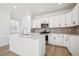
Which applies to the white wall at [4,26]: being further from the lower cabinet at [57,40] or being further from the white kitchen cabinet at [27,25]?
the lower cabinet at [57,40]

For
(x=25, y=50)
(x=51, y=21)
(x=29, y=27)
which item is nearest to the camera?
(x=25, y=50)

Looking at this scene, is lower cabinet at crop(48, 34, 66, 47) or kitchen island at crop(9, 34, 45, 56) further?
lower cabinet at crop(48, 34, 66, 47)

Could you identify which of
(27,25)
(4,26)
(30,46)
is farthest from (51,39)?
(4,26)

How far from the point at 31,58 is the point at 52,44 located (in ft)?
12.5

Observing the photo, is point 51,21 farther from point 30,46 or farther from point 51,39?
point 30,46

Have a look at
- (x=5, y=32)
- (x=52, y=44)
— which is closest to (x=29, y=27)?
(x=5, y=32)

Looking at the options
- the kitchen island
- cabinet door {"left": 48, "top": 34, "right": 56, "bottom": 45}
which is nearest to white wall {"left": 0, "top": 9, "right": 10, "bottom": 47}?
the kitchen island

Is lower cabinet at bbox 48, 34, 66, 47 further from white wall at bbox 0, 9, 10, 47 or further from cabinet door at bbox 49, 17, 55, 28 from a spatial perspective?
white wall at bbox 0, 9, 10, 47

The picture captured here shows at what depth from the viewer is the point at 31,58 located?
32.5 inches

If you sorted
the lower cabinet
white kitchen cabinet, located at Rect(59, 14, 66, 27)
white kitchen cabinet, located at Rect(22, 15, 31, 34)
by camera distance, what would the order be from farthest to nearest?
white kitchen cabinet, located at Rect(22, 15, 31, 34) → white kitchen cabinet, located at Rect(59, 14, 66, 27) → the lower cabinet

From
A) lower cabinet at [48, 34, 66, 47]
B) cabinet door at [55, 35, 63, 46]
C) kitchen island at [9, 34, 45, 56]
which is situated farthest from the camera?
cabinet door at [55, 35, 63, 46]

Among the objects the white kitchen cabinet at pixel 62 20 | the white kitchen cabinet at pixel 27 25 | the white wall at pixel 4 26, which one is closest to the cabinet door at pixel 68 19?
the white kitchen cabinet at pixel 62 20

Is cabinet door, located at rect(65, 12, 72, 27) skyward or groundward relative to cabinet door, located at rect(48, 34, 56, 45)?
skyward

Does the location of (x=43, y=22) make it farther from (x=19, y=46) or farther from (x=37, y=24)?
(x=19, y=46)
